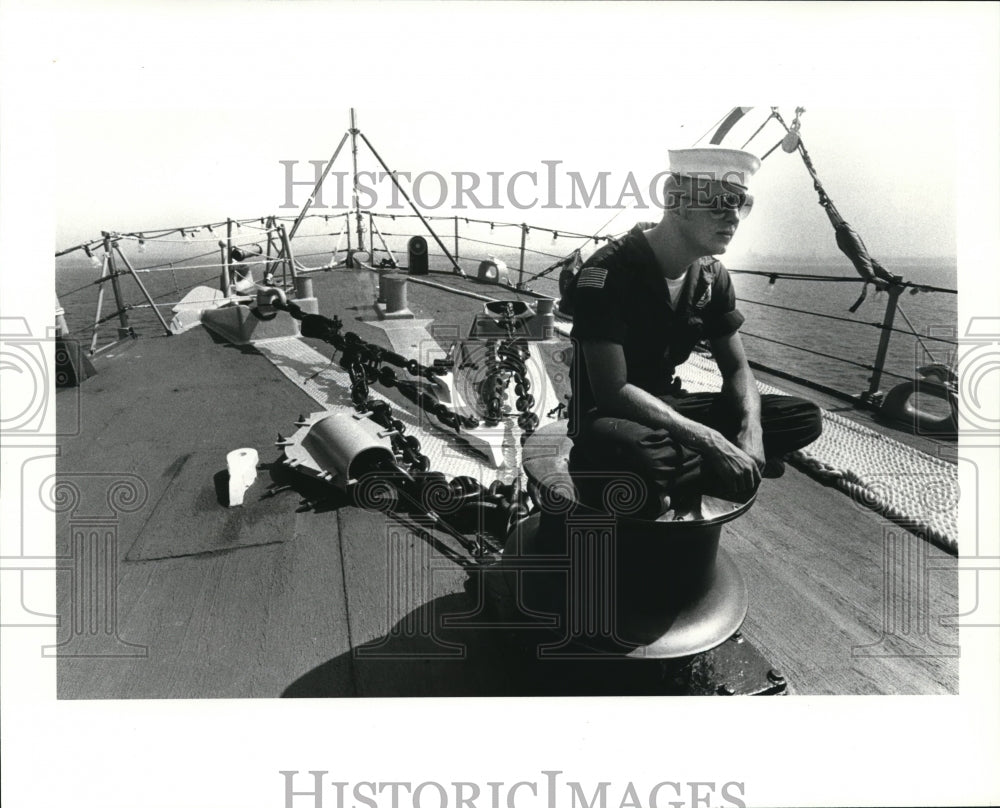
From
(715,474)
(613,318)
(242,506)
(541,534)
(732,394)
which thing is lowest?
(242,506)

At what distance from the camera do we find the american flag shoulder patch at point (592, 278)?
52.1 inches

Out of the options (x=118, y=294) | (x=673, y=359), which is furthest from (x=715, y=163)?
(x=118, y=294)

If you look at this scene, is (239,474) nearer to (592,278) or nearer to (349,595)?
(349,595)

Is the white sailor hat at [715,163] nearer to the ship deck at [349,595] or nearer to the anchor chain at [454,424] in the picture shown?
the anchor chain at [454,424]

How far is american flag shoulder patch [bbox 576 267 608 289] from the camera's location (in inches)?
52.1

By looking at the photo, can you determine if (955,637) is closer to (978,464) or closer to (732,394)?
(978,464)

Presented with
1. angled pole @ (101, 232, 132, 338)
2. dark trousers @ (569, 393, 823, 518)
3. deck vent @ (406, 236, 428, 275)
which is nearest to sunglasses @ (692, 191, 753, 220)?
dark trousers @ (569, 393, 823, 518)

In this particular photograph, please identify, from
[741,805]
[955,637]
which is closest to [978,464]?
[955,637]

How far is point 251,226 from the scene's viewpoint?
10.6 feet

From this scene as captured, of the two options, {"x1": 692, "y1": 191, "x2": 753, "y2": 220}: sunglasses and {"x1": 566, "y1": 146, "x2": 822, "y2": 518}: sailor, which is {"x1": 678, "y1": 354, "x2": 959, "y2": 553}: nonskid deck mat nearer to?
{"x1": 566, "y1": 146, "x2": 822, "y2": 518}: sailor

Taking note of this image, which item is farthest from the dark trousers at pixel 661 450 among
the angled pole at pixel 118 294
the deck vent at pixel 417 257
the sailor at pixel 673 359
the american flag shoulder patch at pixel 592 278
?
the angled pole at pixel 118 294

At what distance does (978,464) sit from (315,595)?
2147mm

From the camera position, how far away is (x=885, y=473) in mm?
2916

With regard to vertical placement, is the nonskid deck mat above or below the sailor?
below
